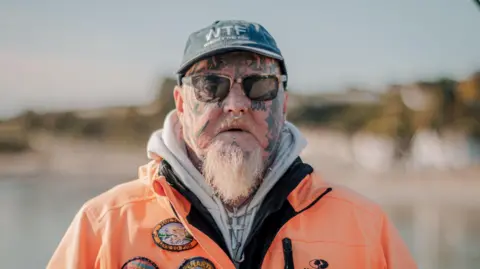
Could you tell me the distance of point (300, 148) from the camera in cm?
188

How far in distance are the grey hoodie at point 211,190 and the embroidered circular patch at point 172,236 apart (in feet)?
0.27

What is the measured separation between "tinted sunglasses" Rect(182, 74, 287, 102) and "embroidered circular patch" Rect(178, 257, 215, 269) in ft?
1.31

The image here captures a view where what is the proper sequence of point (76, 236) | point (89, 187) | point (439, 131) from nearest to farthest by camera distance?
1. point (76, 236)
2. point (89, 187)
3. point (439, 131)

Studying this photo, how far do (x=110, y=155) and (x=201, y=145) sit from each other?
2407cm

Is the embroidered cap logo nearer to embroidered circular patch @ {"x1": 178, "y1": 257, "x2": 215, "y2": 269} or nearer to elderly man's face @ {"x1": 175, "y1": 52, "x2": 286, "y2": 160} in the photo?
elderly man's face @ {"x1": 175, "y1": 52, "x2": 286, "y2": 160}

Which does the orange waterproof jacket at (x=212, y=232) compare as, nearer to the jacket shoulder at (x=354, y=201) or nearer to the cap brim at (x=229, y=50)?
the jacket shoulder at (x=354, y=201)

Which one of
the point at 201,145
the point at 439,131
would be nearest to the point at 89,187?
the point at 439,131

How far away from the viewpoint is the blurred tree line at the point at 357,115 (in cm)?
2653

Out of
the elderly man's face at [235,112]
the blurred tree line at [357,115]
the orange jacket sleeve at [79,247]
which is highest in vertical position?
the elderly man's face at [235,112]

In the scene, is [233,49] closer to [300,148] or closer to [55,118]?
[300,148]

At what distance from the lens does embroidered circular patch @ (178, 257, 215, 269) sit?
171cm

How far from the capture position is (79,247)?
67.0 inches

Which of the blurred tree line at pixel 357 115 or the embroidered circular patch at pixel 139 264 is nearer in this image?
the embroidered circular patch at pixel 139 264

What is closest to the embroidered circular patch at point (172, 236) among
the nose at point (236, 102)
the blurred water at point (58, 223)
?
the nose at point (236, 102)
